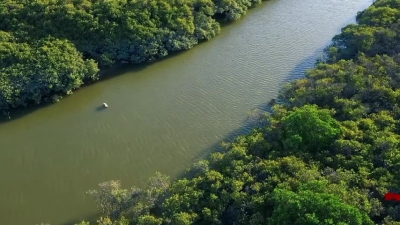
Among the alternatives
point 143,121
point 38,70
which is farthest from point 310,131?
point 38,70

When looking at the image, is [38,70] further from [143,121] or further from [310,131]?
[310,131]

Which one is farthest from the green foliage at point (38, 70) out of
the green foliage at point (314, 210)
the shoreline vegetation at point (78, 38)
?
the green foliage at point (314, 210)

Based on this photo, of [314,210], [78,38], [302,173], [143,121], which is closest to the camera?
[314,210]

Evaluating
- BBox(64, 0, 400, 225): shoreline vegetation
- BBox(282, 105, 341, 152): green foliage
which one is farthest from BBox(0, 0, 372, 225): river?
BBox(282, 105, 341, 152): green foliage

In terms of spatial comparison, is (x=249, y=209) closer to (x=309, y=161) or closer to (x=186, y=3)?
(x=309, y=161)

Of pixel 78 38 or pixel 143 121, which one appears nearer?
pixel 143 121

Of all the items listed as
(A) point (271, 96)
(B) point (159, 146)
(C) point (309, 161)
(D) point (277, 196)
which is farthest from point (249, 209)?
(A) point (271, 96)
